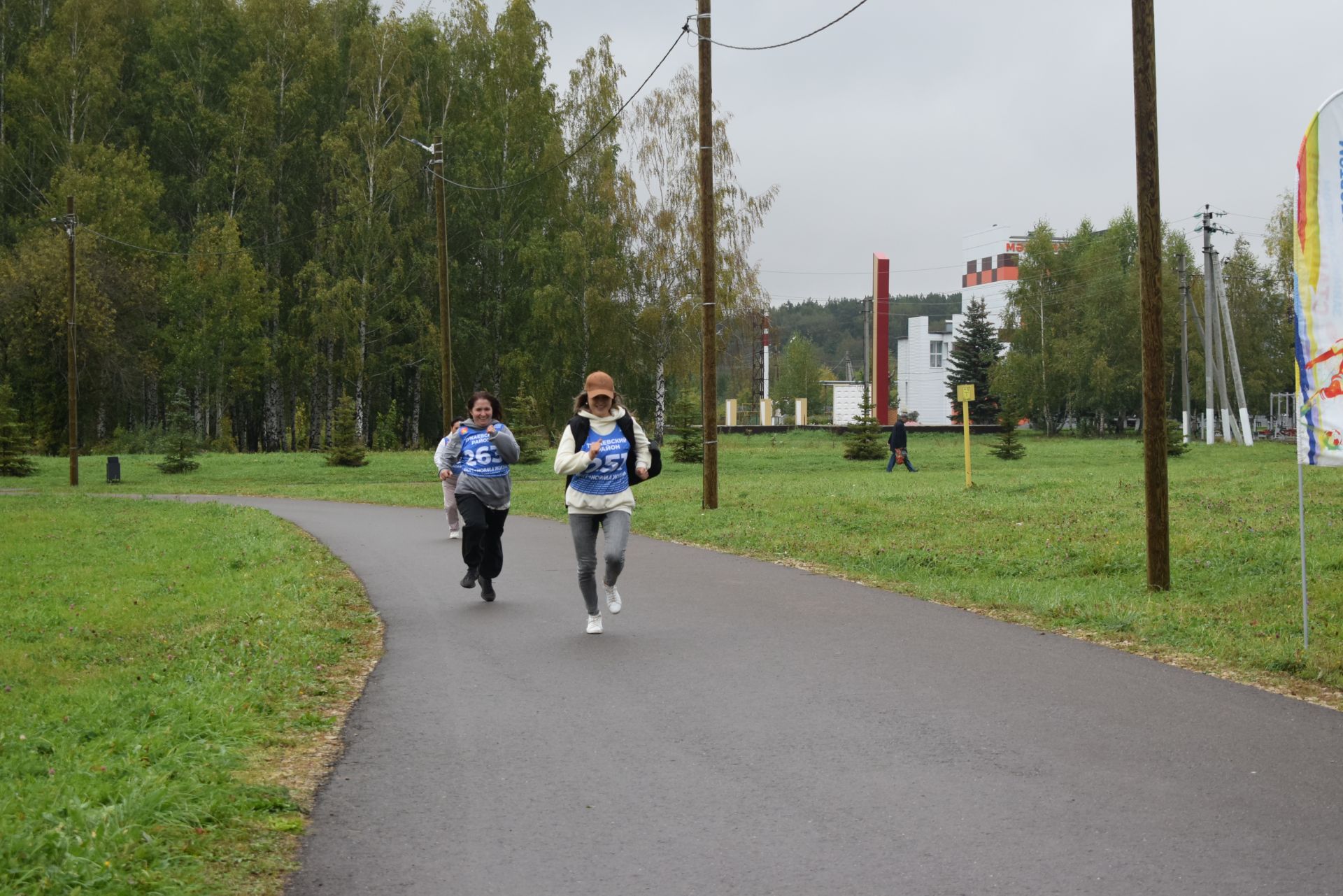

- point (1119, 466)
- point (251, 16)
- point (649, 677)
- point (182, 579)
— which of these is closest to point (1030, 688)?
Answer: point (649, 677)

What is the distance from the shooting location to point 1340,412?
770cm

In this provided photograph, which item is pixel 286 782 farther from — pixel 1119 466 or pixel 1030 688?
pixel 1119 466

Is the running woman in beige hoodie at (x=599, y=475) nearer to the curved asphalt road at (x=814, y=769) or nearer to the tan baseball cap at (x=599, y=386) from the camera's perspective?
the tan baseball cap at (x=599, y=386)

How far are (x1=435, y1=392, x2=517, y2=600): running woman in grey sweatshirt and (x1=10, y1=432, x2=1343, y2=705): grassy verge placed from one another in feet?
12.1

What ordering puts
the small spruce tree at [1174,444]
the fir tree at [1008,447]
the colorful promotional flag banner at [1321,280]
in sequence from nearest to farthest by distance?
the colorful promotional flag banner at [1321,280], the small spruce tree at [1174,444], the fir tree at [1008,447]

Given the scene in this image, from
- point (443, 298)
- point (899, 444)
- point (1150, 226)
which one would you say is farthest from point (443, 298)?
point (1150, 226)

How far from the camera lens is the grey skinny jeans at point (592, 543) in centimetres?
952

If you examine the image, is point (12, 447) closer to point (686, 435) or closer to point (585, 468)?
point (686, 435)

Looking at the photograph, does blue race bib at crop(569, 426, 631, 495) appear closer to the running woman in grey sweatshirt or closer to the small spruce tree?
the running woman in grey sweatshirt

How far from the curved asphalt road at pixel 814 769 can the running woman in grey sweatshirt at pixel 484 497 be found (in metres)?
1.62

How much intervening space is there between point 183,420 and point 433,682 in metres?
39.2

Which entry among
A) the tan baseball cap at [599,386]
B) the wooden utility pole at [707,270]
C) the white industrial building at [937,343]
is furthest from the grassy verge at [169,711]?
the white industrial building at [937,343]

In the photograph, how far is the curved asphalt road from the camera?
14.3 feet

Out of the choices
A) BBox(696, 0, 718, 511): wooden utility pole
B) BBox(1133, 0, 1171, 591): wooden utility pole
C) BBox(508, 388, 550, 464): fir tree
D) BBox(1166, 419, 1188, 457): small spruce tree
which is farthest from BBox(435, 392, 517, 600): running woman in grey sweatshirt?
BBox(1166, 419, 1188, 457): small spruce tree
